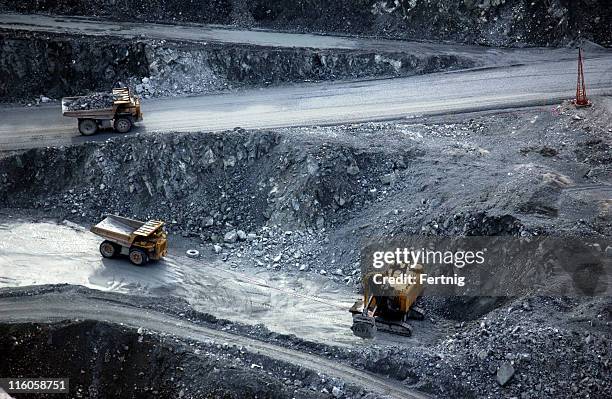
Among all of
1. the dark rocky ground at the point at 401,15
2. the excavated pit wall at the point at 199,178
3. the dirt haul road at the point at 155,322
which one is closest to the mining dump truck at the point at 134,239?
the excavated pit wall at the point at 199,178

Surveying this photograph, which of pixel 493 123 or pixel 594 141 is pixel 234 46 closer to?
pixel 493 123

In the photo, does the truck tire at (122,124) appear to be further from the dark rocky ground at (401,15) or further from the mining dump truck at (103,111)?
the dark rocky ground at (401,15)

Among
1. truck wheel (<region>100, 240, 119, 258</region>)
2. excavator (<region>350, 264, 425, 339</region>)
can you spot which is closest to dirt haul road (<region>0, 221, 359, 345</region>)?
truck wheel (<region>100, 240, 119, 258</region>)

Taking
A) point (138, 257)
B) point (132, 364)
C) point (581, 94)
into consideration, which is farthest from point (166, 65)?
point (581, 94)

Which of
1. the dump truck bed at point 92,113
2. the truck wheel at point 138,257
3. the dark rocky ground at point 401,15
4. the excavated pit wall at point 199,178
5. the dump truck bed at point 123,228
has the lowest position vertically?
the truck wheel at point 138,257

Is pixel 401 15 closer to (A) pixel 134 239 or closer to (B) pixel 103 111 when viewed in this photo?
(B) pixel 103 111

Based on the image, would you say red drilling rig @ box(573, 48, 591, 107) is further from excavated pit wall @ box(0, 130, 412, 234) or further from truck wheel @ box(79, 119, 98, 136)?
truck wheel @ box(79, 119, 98, 136)
